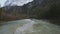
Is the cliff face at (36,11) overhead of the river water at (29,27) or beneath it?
overhead

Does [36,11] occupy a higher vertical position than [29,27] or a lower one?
higher

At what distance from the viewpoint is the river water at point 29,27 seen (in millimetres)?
1134

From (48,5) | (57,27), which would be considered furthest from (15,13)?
(57,27)

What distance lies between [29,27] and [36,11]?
28 centimetres

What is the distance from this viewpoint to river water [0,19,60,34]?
44.6 inches

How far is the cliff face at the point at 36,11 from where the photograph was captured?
4.62 feet

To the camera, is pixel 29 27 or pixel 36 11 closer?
pixel 29 27

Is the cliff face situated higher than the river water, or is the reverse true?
the cliff face

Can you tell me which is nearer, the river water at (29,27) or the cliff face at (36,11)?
the river water at (29,27)

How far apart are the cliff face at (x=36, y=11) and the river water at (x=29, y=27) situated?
0.09 meters

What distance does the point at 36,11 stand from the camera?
1.44 metres

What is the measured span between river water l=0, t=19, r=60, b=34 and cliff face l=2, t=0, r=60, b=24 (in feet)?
0.31

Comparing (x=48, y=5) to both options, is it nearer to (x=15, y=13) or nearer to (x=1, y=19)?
(x=15, y=13)

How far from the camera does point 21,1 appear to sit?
4.94ft
